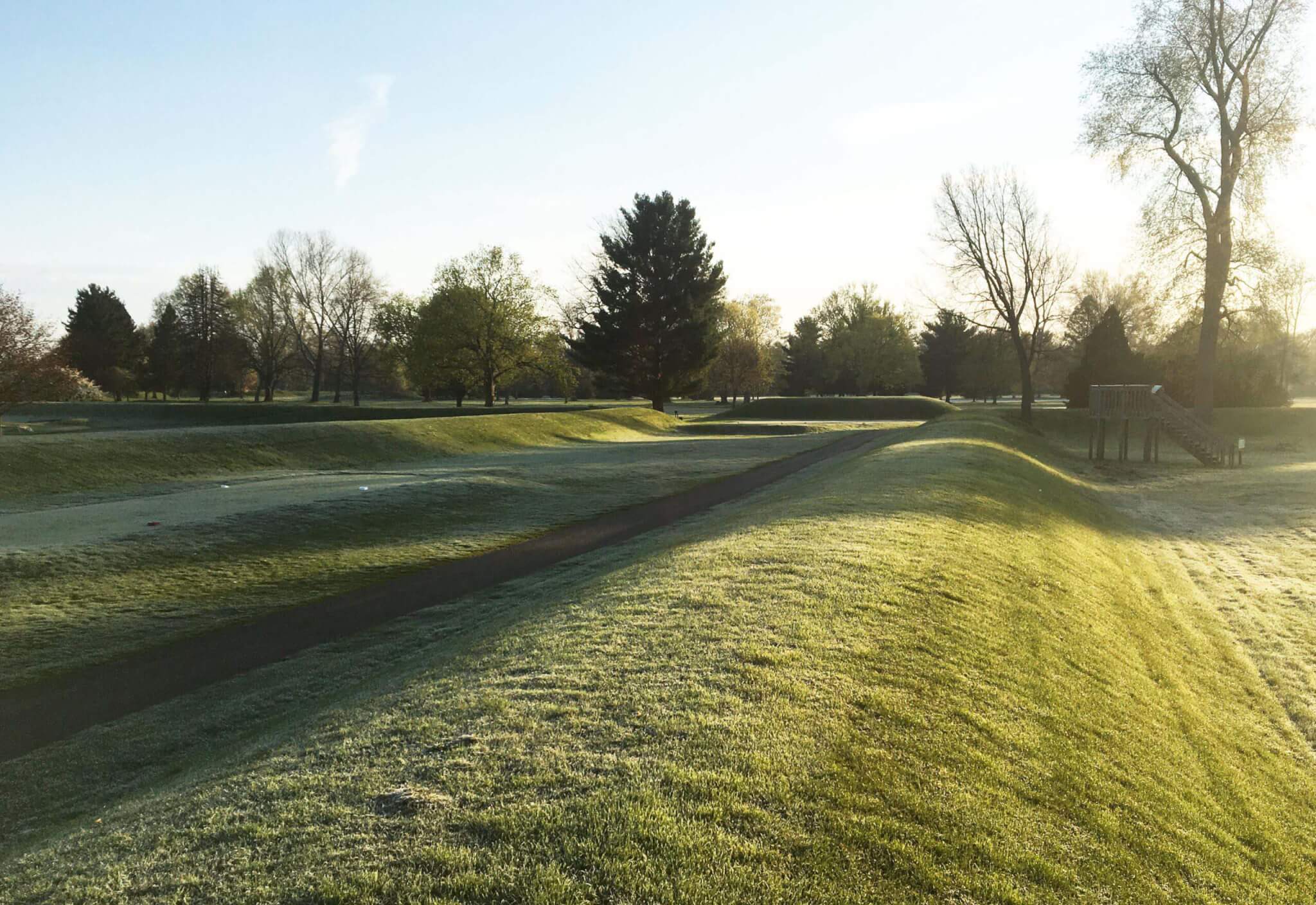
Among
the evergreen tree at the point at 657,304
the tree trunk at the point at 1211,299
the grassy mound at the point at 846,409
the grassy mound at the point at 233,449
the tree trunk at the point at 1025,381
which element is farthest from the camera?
the grassy mound at the point at 846,409

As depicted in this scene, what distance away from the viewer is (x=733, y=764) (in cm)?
418

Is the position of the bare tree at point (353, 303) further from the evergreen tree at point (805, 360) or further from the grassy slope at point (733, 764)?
the grassy slope at point (733, 764)

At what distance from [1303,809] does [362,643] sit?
8.74 meters

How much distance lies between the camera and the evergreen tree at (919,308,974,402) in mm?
83188

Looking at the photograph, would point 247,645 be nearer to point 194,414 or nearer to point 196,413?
point 194,414

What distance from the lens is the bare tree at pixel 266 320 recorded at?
7231 centimetres

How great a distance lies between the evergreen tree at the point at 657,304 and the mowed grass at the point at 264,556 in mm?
31473

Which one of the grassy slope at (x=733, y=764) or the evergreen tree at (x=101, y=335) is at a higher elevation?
the evergreen tree at (x=101, y=335)

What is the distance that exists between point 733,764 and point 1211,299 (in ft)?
124

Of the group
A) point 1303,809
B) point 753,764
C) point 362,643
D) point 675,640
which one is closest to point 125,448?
point 362,643

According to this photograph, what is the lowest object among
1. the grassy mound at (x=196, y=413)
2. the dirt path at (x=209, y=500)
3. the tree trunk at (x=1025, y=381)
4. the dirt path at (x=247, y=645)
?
the dirt path at (x=247, y=645)

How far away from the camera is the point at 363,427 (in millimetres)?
30062

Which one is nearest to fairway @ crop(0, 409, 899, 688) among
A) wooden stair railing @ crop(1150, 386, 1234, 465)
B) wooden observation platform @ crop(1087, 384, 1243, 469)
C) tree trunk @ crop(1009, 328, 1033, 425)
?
wooden observation platform @ crop(1087, 384, 1243, 469)

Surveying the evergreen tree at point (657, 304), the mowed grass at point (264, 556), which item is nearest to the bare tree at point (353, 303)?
the evergreen tree at point (657, 304)
